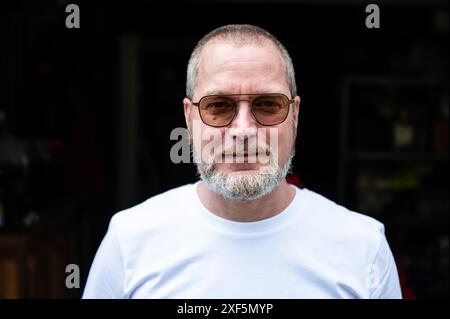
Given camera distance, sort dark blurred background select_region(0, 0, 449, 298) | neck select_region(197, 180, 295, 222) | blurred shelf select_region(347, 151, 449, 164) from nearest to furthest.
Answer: neck select_region(197, 180, 295, 222) → dark blurred background select_region(0, 0, 449, 298) → blurred shelf select_region(347, 151, 449, 164)

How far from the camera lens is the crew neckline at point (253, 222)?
163 centimetres

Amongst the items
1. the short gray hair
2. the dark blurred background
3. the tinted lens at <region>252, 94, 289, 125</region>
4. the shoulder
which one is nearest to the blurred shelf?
the dark blurred background

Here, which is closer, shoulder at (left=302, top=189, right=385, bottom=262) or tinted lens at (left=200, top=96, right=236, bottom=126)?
tinted lens at (left=200, top=96, right=236, bottom=126)

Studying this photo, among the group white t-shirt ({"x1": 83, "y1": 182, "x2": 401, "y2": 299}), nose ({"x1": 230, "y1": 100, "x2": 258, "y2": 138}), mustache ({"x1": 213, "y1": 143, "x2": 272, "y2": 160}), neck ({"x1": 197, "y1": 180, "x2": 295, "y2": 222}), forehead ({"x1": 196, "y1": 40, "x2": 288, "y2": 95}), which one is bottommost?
white t-shirt ({"x1": 83, "y1": 182, "x2": 401, "y2": 299})

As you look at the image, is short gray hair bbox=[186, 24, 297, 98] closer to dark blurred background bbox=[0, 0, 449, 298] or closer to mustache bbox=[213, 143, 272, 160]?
mustache bbox=[213, 143, 272, 160]

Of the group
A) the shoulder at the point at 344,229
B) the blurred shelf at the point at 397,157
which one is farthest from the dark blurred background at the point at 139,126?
the shoulder at the point at 344,229

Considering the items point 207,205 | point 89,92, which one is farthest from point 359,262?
point 89,92

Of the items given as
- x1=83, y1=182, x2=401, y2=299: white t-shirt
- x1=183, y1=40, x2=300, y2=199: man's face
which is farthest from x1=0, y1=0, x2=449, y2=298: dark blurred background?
x1=183, y1=40, x2=300, y2=199: man's face

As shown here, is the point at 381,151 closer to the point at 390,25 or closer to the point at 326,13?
the point at 390,25

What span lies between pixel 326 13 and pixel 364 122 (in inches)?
56.0

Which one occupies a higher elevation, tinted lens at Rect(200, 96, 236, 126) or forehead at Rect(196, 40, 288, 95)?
forehead at Rect(196, 40, 288, 95)

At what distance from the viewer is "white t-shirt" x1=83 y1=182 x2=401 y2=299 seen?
1.58 meters

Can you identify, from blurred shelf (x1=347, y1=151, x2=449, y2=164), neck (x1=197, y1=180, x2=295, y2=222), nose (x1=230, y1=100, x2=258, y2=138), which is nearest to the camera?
nose (x1=230, y1=100, x2=258, y2=138)

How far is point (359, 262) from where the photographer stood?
5.37 feet
